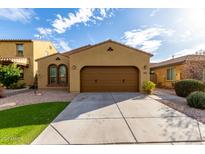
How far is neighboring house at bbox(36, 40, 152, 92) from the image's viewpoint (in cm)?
1423

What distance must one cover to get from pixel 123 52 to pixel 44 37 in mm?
15497

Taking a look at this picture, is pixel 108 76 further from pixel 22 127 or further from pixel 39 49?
pixel 39 49

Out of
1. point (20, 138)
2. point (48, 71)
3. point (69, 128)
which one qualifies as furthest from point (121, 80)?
point (20, 138)

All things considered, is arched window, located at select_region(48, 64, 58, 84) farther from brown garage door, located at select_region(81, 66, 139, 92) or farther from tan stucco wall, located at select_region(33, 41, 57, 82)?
brown garage door, located at select_region(81, 66, 139, 92)

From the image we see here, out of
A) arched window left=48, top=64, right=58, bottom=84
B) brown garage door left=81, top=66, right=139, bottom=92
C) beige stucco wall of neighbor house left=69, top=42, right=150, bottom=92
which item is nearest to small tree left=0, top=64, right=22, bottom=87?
arched window left=48, top=64, right=58, bottom=84

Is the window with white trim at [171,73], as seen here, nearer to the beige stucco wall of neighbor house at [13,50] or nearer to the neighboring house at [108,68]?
the neighboring house at [108,68]

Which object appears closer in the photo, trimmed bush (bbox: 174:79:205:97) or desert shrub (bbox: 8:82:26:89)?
trimmed bush (bbox: 174:79:205:97)

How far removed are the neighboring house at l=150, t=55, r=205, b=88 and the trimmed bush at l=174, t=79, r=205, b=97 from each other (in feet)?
12.3

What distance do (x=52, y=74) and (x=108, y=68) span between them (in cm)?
674

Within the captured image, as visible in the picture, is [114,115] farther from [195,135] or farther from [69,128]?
[195,135]

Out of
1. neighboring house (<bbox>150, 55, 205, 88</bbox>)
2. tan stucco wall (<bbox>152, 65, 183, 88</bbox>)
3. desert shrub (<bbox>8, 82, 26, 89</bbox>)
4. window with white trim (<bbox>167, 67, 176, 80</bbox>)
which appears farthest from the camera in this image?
window with white trim (<bbox>167, 67, 176, 80</bbox>)

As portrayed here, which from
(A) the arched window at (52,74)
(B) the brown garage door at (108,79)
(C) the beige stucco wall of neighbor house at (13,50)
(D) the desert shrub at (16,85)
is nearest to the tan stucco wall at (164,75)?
(B) the brown garage door at (108,79)

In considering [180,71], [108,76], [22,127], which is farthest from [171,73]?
[22,127]

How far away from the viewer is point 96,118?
20.5 ft
